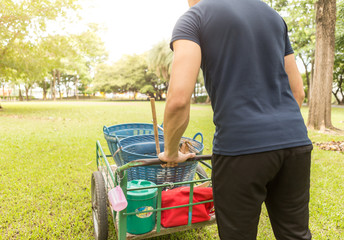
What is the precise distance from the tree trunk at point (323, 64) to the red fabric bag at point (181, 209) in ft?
27.2

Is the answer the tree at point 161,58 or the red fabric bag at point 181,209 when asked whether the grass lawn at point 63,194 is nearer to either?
the red fabric bag at point 181,209

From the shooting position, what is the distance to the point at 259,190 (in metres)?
1.27

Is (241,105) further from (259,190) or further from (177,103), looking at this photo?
(259,190)

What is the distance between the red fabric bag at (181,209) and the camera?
2.00 m

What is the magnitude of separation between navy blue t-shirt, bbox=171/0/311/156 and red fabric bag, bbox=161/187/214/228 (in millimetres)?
872

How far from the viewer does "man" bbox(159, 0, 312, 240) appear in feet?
3.99

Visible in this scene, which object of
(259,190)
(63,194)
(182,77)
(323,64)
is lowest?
(63,194)

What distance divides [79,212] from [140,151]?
136 cm

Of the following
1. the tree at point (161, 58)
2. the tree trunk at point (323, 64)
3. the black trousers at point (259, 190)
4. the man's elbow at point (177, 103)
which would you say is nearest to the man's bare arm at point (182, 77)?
the man's elbow at point (177, 103)

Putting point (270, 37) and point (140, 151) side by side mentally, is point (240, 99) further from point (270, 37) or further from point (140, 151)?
point (140, 151)

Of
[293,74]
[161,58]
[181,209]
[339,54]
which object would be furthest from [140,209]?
[339,54]

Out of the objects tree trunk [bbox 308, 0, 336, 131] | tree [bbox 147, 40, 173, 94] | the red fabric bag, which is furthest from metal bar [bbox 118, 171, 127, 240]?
tree [bbox 147, 40, 173, 94]

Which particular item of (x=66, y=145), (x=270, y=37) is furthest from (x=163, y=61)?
(x=270, y=37)

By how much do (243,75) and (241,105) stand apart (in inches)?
5.8
